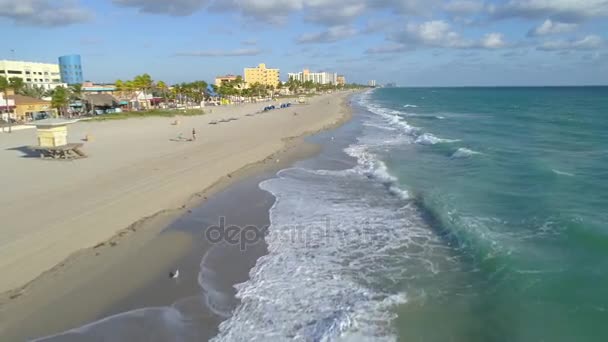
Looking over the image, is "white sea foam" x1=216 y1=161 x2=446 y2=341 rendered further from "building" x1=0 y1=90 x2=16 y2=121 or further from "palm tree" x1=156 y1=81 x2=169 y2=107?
"palm tree" x1=156 y1=81 x2=169 y2=107

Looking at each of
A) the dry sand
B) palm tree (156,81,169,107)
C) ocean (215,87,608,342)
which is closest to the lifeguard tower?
the dry sand

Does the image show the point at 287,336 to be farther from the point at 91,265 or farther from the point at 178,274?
the point at 91,265

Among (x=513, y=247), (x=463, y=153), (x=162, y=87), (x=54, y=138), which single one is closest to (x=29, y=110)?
(x=162, y=87)

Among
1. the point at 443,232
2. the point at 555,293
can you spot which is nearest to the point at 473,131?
the point at 443,232

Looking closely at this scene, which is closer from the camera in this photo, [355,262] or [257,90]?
[355,262]

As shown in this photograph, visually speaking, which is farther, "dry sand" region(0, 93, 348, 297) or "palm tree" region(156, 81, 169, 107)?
"palm tree" region(156, 81, 169, 107)

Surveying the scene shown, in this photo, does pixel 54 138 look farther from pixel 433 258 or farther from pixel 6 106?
pixel 6 106
